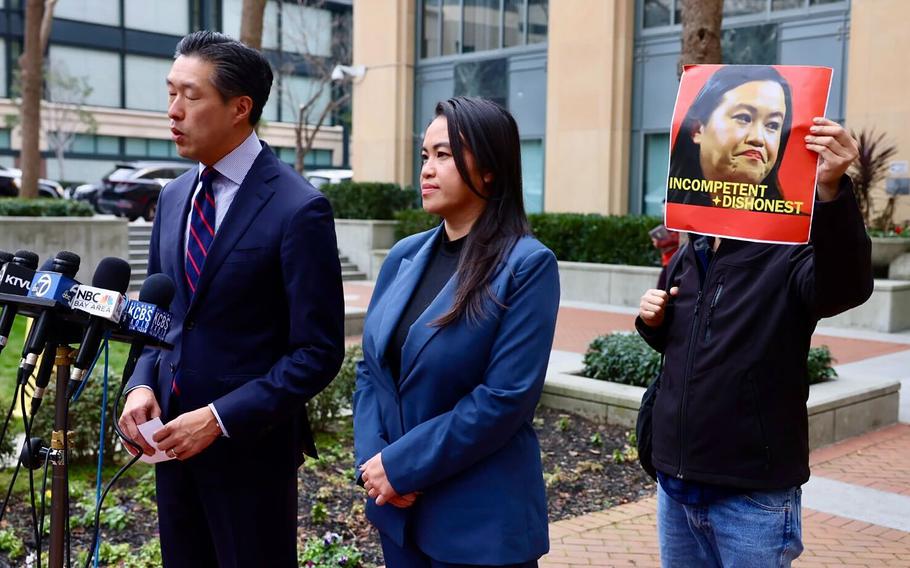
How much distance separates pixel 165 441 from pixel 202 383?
0.23m

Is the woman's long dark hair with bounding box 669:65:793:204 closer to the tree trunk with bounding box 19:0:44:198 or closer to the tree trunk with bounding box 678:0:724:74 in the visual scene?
the tree trunk with bounding box 678:0:724:74

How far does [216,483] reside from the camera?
2.78 m

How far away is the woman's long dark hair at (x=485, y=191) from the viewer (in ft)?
8.37

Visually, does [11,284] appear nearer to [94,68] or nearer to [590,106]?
[590,106]

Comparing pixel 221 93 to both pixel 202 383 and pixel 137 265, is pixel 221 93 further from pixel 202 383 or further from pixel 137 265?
pixel 137 265

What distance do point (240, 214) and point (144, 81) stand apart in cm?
5435

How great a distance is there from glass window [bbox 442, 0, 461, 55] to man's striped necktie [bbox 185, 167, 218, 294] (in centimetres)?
2248

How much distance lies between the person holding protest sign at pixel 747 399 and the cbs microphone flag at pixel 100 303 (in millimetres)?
1529

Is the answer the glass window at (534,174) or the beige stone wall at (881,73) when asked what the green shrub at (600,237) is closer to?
the beige stone wall at (881,73)

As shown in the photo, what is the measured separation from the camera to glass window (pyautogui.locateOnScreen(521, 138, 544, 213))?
2239 centimetres

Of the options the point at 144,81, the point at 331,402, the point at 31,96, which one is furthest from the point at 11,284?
the point at 144,81

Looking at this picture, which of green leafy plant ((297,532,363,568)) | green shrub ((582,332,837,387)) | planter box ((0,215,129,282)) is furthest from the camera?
planter box ((0,215,129,282))

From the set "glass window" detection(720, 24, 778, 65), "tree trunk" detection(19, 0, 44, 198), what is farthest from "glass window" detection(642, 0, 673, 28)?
"tree trunk" detection(19, 0, 44, 198)

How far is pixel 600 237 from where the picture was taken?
1695 cm
